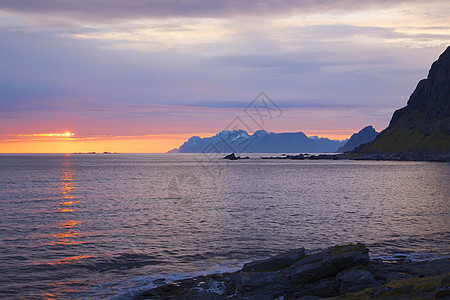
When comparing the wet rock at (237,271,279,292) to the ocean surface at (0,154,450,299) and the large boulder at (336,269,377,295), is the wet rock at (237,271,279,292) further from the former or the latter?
the ocean surface at (0,154,450,299)

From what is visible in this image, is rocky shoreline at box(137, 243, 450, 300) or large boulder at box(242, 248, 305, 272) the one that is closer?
rocky shoreline at box(137, 243, 450, 300)

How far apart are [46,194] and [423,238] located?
260ft

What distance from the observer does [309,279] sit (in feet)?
81.0

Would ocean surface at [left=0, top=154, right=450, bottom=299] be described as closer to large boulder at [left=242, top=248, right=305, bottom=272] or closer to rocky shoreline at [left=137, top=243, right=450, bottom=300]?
rocky shoreline at [left=137, top=243, right=450, bottom=300]

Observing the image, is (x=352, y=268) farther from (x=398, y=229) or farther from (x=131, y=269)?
(x=398, y=229)

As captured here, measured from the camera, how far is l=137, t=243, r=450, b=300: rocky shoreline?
23.0 m

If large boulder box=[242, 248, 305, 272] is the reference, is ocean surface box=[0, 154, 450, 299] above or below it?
below

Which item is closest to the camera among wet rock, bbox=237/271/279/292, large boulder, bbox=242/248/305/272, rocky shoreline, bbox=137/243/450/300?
rocky shoreline, bbox=137/243/450/300

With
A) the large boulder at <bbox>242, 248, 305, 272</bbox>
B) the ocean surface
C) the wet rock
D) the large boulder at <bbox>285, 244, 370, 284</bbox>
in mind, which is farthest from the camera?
the ocean surface

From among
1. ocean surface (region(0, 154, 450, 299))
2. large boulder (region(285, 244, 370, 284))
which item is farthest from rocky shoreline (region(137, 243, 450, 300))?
ocean surface (region(0, 154, 450, 299))

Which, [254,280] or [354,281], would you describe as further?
[254,280]

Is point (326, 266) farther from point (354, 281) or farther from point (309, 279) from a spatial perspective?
point (354, 281)

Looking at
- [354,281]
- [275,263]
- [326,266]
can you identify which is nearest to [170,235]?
[275,263]

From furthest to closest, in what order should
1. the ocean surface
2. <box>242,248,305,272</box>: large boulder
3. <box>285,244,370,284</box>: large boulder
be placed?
the ocean surface → <box>242,248,305,272</box>: large boulder → <box>285,244,370,284</box>: large boulder
